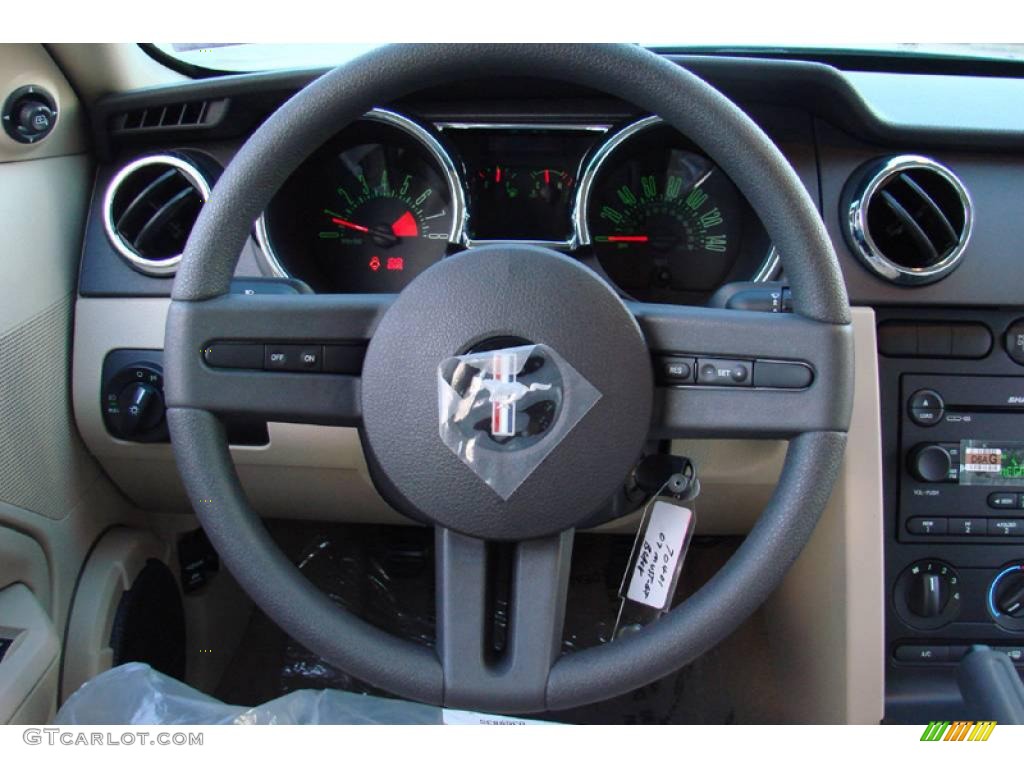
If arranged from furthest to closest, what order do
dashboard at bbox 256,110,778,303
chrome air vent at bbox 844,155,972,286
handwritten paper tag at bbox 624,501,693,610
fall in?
dashboard at bbox 256,110,778,303 < chrome air vent at bbox 844,155,972,286 < handwritten paper tag at bbox 624,501,693,610

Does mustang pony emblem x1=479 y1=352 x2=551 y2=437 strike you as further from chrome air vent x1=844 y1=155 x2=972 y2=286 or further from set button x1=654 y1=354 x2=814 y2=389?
chrome air vent x1=844 y1=155 x2=972 y2=286

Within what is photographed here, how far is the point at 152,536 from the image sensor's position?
155 centimetres

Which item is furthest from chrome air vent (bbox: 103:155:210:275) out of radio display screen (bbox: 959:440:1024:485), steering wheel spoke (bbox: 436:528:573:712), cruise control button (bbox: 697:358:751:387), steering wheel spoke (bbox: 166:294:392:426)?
radio display screen (bbox: 959:440:1024:485)

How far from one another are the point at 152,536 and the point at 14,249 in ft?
1.87

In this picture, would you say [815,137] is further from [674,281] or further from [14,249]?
[14,249]

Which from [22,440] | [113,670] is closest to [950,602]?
[113,670]

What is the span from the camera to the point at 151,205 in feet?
4.45

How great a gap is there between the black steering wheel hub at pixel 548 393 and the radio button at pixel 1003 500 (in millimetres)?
719

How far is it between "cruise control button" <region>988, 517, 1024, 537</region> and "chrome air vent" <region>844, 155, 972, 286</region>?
37cm

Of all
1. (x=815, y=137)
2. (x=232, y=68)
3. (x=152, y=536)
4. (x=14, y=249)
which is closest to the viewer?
(x=14, y=249)

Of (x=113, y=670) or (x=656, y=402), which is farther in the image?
(x=113, y=670)

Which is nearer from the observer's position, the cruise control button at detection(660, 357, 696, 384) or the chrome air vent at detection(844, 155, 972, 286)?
the cruise control button at detection(660, 357, 696, 384)

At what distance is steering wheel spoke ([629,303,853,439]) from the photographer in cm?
90

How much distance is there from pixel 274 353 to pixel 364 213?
546 millimetres
